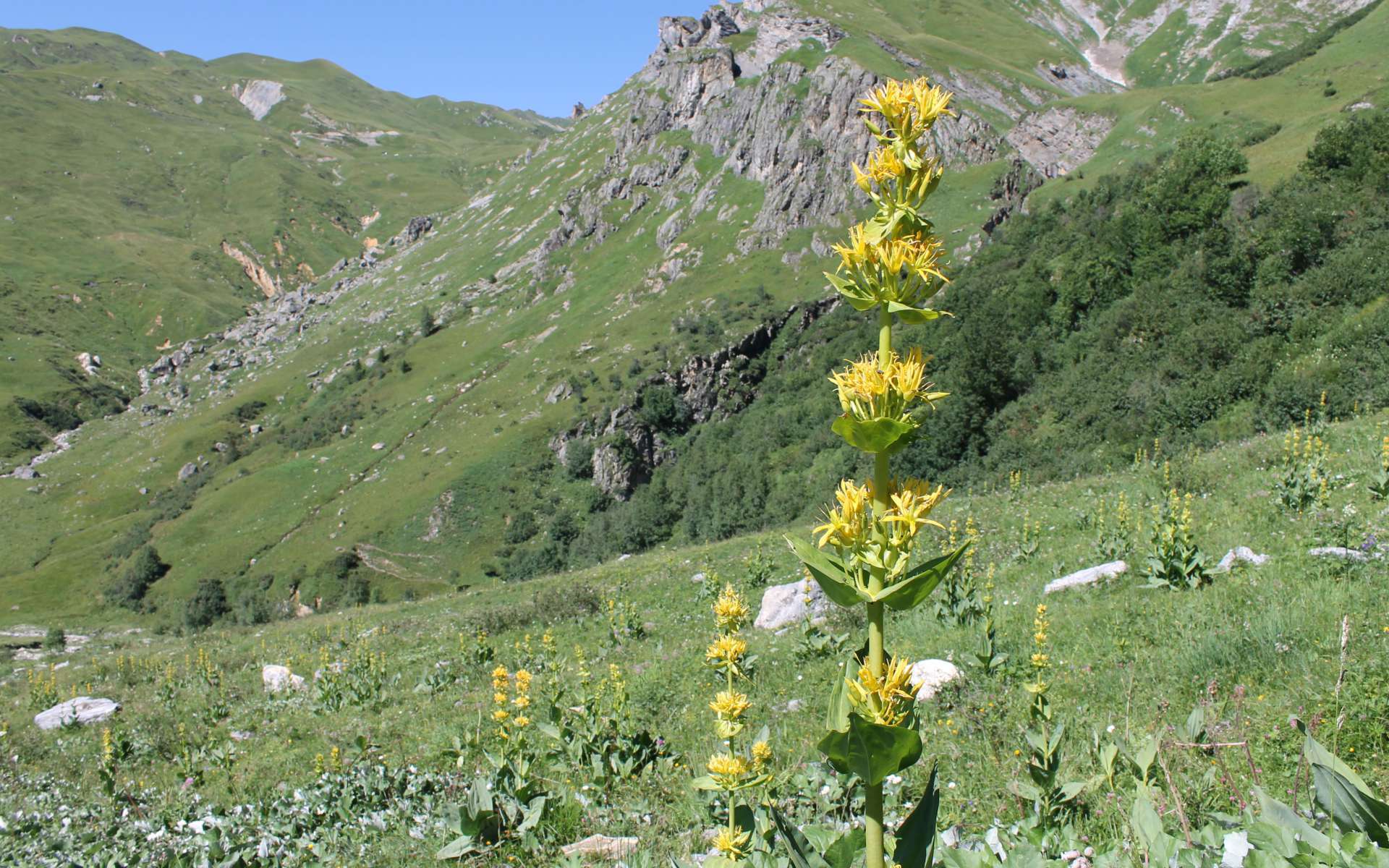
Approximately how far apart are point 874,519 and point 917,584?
26cm

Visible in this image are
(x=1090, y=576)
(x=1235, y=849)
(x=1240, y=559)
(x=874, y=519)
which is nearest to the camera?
(x=874, y=519)

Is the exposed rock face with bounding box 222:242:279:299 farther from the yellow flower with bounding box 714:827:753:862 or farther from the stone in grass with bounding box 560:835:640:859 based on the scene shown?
the yellow flower with bounding box 714:827:753:862

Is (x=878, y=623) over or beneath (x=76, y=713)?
over

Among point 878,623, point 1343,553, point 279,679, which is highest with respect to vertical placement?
point 878,623

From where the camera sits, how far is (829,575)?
7.14 ft

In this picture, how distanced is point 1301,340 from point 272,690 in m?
38.0

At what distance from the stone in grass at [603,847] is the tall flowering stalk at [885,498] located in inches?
127

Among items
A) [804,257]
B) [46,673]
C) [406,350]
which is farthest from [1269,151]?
[406,350]

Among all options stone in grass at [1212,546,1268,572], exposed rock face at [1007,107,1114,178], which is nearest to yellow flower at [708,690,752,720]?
stone in grass at [1212,546,1268,572]

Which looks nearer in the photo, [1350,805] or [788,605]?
[1350,805]

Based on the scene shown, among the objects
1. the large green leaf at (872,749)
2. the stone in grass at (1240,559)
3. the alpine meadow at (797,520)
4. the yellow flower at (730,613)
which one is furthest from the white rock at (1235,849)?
the stone in grass at (1240,559)

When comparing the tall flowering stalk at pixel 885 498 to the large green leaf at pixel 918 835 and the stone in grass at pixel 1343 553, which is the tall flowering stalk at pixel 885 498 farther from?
the stone in grass at pixel 1343 553

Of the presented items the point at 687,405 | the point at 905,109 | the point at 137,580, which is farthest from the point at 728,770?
the point at 137,580

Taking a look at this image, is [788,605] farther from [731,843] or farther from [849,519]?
[849,519]
